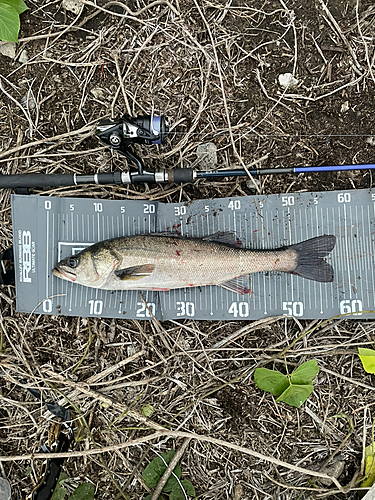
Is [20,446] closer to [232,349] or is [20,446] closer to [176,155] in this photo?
[232,349]

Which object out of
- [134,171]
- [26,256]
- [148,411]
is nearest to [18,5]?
[134,171]

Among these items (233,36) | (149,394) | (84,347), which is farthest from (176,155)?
(149,394)

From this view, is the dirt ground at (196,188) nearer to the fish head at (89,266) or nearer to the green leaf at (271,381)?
the green leaf at (271,381)

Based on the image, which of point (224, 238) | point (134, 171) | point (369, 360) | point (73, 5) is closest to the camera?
point (369, 360)

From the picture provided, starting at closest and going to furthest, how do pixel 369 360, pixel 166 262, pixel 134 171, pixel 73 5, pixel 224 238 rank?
pixel 369 360 → pixel 166 262 → pixel 224 238 → pixel 134 171 → pixel 73 5

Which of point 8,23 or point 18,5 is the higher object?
point 18,5

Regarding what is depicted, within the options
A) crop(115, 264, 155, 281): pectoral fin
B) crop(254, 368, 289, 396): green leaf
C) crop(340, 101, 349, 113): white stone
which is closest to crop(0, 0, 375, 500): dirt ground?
crop(340, 101, 349, 113): white stone

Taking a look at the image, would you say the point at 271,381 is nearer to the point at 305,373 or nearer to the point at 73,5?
the point at 305,373
